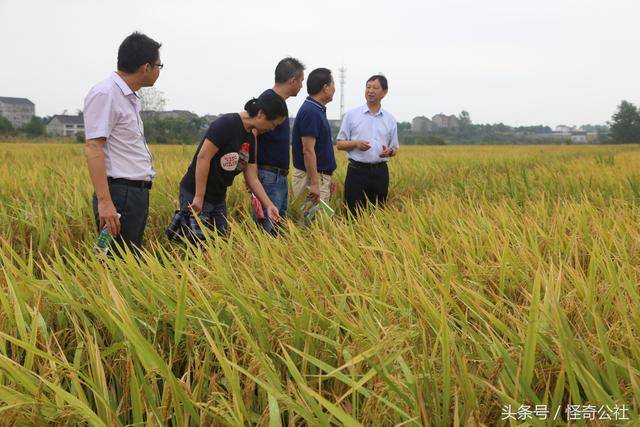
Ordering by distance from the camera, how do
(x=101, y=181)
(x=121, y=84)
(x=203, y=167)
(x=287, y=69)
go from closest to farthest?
(x=101, y=181) → (x=121, y=84) → (x=203, y=167) → (x=287, y=69)

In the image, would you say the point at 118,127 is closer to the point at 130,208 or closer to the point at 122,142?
the point at 122,142

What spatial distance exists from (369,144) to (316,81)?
0.68m

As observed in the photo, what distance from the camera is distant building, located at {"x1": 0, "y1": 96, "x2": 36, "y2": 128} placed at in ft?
286

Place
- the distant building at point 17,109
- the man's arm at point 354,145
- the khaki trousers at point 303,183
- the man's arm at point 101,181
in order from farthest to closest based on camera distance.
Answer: the distant building at point 17,109, the man's arm at point 354,145, the khaki trousers at point 303,183, the man's arm at point 101,181

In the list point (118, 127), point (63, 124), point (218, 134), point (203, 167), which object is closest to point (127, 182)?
point (118, 127)

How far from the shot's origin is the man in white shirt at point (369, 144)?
4.12 m

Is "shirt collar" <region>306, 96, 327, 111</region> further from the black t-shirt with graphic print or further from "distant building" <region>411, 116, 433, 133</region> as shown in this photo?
"distant building" <region>411, 116, 433, 133</region>

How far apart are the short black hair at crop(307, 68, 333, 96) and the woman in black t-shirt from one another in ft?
2.77

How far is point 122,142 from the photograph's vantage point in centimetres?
239

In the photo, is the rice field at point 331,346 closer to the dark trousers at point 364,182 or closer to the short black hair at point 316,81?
the short black hair at point 316,81

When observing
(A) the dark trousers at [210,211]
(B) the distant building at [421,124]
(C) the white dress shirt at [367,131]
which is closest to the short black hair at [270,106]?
(A) the dark trousers at [210,211]

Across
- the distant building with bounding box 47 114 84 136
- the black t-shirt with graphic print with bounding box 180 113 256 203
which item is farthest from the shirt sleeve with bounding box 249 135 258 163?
the distant building with bounding box 47 114 84 136

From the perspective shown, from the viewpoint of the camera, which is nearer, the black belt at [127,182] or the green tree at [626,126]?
the black belt at [127,182]

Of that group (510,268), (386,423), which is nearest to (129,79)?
(510,268)
